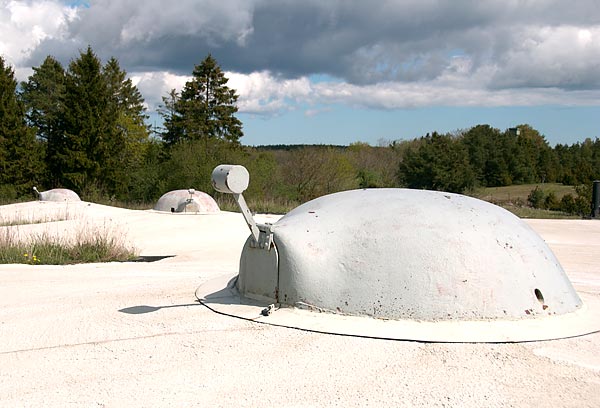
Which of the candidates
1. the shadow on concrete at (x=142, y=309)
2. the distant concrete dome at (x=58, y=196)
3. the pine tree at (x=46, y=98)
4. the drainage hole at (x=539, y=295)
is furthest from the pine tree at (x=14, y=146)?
the drainage hole at (x=539, y=295)

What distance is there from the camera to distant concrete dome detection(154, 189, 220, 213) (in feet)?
61.1

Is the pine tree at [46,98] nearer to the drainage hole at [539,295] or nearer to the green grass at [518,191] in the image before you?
the green grass at [518,191]

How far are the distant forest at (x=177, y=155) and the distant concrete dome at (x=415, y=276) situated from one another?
740 inches

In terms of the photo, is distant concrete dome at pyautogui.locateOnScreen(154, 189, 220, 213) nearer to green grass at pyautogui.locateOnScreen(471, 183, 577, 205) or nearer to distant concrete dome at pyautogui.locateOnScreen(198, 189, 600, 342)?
distant concrete dome at pyautogui.locateOnScreen(198, 189, 600, 342)

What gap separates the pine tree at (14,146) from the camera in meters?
34.0

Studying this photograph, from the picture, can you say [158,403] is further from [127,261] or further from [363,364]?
[127,261]

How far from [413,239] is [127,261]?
6246 millimetres

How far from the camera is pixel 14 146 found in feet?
114

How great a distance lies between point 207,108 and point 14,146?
16126mm

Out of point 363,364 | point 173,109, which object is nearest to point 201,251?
point 363,364

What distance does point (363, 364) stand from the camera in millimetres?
4289

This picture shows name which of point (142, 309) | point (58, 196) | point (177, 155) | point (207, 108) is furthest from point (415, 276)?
point (207, 108)

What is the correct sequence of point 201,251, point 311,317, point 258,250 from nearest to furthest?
point 311,317 < point 258,250 < point 201,251

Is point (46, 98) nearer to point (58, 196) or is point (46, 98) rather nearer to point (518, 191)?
point (58, 196)
